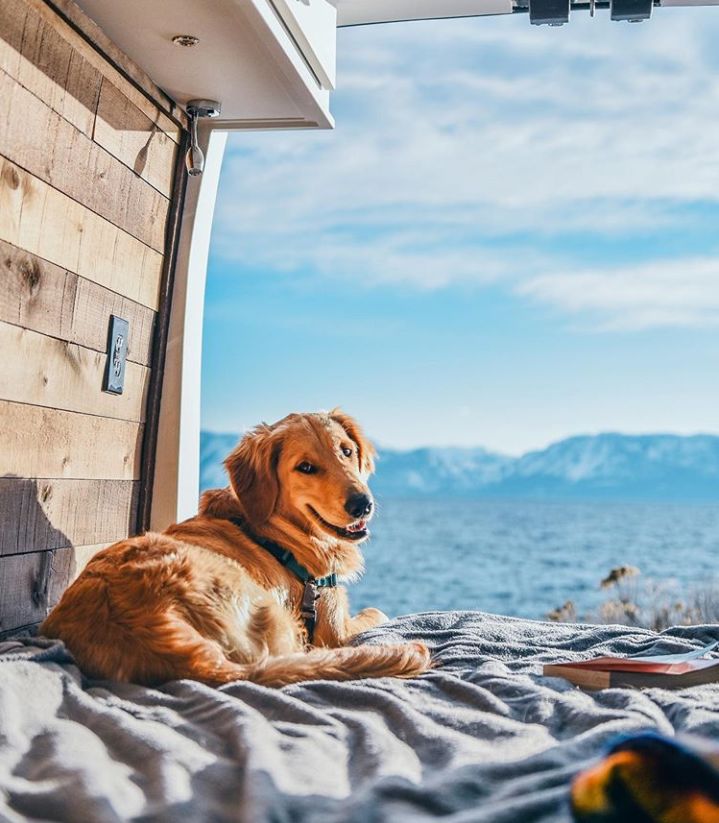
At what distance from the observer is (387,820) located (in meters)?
1.06

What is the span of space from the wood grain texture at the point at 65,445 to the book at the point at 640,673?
128 cm

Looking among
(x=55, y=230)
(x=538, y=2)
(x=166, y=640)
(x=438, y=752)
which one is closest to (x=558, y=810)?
(x=438, y=752)

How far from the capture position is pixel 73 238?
92.6 inches

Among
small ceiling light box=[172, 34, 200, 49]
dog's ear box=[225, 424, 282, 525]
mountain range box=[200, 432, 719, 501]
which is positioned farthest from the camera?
mountain range box=[200, 432, 719, 501]

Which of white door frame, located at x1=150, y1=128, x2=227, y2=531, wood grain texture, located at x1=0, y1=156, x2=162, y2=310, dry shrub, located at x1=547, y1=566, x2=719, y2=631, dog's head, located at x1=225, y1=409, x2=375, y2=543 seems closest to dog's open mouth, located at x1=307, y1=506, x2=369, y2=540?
dog's head, located at x1=225, y1=409, x2=375, y2=543

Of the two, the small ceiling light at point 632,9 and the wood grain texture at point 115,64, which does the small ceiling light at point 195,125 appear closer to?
the wood grain texture at point 115,64

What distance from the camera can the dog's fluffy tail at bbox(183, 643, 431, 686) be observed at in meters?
1.75

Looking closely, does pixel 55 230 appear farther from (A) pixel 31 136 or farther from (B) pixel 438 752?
(B) pixel 438 752

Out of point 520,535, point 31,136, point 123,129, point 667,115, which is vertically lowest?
point 520,535

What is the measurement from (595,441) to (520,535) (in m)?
7.36

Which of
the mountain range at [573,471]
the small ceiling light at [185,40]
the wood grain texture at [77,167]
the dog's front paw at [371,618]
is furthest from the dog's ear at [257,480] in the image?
the mountain range at [573,471]

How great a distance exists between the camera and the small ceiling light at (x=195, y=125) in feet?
9.05

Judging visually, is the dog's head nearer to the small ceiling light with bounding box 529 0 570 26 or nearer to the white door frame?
the white door frame

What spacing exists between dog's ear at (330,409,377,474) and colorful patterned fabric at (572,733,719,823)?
168 cm
